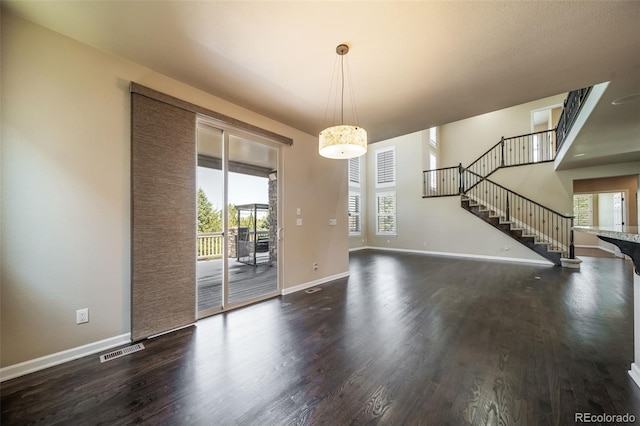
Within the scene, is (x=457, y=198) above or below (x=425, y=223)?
above

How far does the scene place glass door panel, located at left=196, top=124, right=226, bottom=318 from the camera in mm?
3027

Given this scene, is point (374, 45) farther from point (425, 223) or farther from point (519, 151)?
point (519, 151)

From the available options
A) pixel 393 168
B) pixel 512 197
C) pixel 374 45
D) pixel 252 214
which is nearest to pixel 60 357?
pixel 252 214

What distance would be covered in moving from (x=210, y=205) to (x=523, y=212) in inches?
333

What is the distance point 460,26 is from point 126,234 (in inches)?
140

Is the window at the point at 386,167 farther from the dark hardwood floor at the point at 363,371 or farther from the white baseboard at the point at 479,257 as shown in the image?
the dark hardwood floor at the point at 363,371

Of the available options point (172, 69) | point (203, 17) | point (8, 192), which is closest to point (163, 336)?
point (8, 192)

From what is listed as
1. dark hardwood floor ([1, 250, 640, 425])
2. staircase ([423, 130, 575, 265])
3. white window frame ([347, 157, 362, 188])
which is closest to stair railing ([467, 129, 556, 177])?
staircase ([423, 130, 575, 265])

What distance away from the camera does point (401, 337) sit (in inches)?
95.8

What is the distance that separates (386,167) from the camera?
30.4 ft

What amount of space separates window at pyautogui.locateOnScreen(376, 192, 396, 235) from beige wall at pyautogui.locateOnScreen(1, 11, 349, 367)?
785cm

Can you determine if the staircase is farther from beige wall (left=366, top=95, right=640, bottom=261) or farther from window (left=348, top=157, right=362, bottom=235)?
window (left=348, top=157, right=362, bottom=235)

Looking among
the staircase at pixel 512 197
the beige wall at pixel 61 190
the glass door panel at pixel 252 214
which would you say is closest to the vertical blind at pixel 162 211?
the beige wall at pixel 61 190

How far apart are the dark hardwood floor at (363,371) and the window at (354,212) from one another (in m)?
5.59
